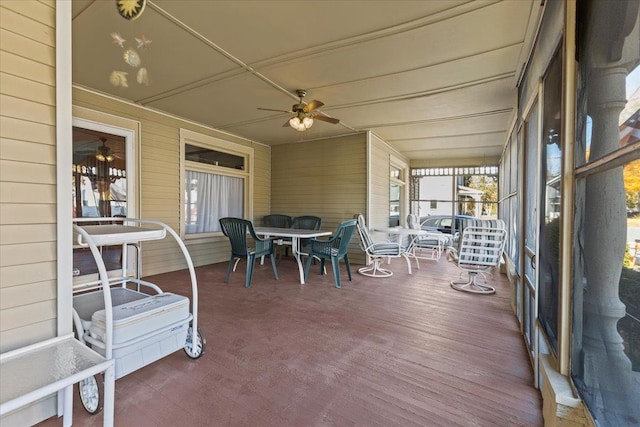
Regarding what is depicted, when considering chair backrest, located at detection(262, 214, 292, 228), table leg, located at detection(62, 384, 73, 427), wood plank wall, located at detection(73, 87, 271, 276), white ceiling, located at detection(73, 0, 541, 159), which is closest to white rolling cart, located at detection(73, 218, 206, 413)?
table leg, located at detection(62, 384, 73, 427)

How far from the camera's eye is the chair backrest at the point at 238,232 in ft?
13.9

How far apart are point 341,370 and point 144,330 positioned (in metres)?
1.37

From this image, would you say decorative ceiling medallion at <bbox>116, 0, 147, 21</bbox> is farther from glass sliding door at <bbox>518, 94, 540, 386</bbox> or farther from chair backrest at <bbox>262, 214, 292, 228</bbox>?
chair backrest at <bbox>262, 214, 292, 228</bbox>

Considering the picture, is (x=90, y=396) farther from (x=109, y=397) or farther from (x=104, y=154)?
(x=104, y=154)

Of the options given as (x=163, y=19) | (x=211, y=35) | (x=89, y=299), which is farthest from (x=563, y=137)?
(x=89, y=299)

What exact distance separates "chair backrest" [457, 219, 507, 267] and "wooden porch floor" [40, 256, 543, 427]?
58 cm

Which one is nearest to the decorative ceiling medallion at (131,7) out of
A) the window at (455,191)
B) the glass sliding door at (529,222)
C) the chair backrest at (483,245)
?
the glass sliding door at (529,222)

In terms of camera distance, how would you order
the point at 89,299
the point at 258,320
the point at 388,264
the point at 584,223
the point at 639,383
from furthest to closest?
1. the point at 388,264
2. the point at 258,320
3. the point at 89,299
4. the point at 584,223
5. the point at 639,383

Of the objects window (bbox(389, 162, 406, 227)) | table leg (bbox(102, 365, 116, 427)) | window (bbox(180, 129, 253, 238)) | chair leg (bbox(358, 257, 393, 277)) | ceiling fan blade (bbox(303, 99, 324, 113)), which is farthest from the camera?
window (bbox(389, 162, 406, 227))

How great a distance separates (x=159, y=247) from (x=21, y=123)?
3.74 m

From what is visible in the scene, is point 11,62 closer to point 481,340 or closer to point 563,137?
point 563,137

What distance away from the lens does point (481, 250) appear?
4000mm

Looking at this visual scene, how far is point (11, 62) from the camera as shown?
1.43 meters

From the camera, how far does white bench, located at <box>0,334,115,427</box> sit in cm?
113
